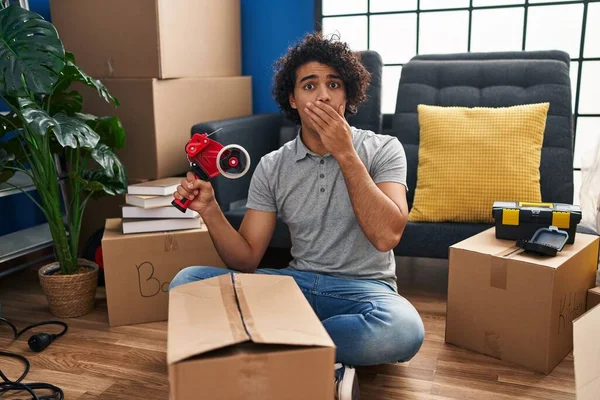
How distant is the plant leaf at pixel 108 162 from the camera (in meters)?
1.94

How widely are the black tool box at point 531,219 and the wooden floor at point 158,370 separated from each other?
36 centimetres

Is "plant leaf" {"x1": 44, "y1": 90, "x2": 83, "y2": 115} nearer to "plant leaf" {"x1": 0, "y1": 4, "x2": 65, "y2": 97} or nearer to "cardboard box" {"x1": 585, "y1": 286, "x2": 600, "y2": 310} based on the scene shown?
"plant leaf" {"x1": 0, "y1": 4, "x2": 65, "y2": 97}

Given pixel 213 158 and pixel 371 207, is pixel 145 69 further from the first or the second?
pixel 371 207

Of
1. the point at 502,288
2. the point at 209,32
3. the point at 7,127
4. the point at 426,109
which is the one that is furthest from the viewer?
the point at 209,32

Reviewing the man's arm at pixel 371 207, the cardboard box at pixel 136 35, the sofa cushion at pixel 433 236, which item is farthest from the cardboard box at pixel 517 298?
the cardboard box at pixel 136 35

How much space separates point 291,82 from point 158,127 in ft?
2.68

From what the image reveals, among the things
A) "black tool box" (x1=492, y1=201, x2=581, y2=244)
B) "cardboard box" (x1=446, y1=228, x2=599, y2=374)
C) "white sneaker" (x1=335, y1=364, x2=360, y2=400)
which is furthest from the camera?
"black tool box" (x1=492, y1=201, x2=581, y2=244)

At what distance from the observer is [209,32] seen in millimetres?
2574

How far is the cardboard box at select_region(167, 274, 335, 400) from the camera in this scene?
2.74 ft

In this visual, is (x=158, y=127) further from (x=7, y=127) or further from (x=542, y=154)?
(x=542, y=154)

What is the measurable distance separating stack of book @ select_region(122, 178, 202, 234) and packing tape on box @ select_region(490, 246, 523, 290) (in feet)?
3.15

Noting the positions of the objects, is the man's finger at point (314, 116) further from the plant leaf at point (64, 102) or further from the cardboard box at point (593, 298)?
the plant leaf at point (64, 102)

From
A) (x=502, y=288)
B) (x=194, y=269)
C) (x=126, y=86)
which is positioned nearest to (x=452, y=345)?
(x=502, y=288)

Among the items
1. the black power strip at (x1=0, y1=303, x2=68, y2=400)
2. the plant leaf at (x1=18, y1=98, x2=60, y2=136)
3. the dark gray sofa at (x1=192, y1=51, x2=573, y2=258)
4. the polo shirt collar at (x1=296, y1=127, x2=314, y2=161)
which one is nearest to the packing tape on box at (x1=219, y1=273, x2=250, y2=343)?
the polo shirt collar at (x1=296, y1=127, x2=314, y2=161)
